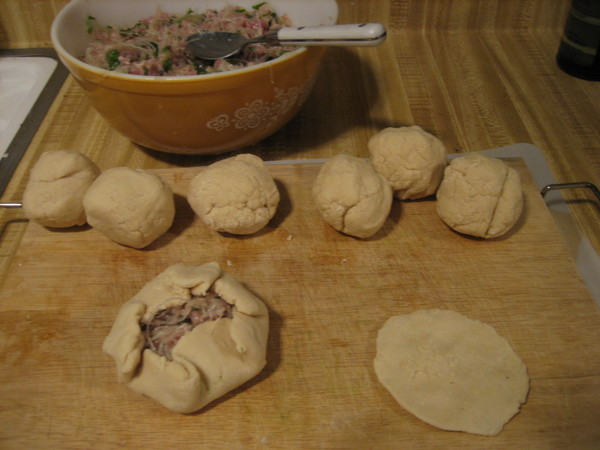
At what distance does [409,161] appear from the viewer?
1559mm

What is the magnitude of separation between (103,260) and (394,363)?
3.01 ft

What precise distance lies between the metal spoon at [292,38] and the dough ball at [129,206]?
0.55m

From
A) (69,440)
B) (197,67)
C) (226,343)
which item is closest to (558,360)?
(226,343)

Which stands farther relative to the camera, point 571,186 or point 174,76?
point 571,186

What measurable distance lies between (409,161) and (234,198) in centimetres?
56

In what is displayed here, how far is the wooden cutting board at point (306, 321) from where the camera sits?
1.16m

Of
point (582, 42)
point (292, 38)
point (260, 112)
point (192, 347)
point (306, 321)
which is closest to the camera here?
point (192, 347)

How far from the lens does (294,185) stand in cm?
171

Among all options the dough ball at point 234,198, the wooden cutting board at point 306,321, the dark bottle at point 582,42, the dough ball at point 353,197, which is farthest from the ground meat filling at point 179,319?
the dark bottle at point 582,42

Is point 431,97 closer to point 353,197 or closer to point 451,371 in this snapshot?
point 353,197

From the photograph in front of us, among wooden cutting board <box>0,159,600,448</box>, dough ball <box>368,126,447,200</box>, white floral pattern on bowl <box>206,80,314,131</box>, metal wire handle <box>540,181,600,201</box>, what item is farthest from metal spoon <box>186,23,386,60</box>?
metal wire handle <box>540,181,600,201</box>

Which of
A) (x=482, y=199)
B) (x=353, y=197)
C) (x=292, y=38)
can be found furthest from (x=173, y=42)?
(x=482, y=199)

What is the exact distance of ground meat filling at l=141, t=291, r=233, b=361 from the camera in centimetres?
123

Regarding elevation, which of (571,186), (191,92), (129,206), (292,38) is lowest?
(571,186)
